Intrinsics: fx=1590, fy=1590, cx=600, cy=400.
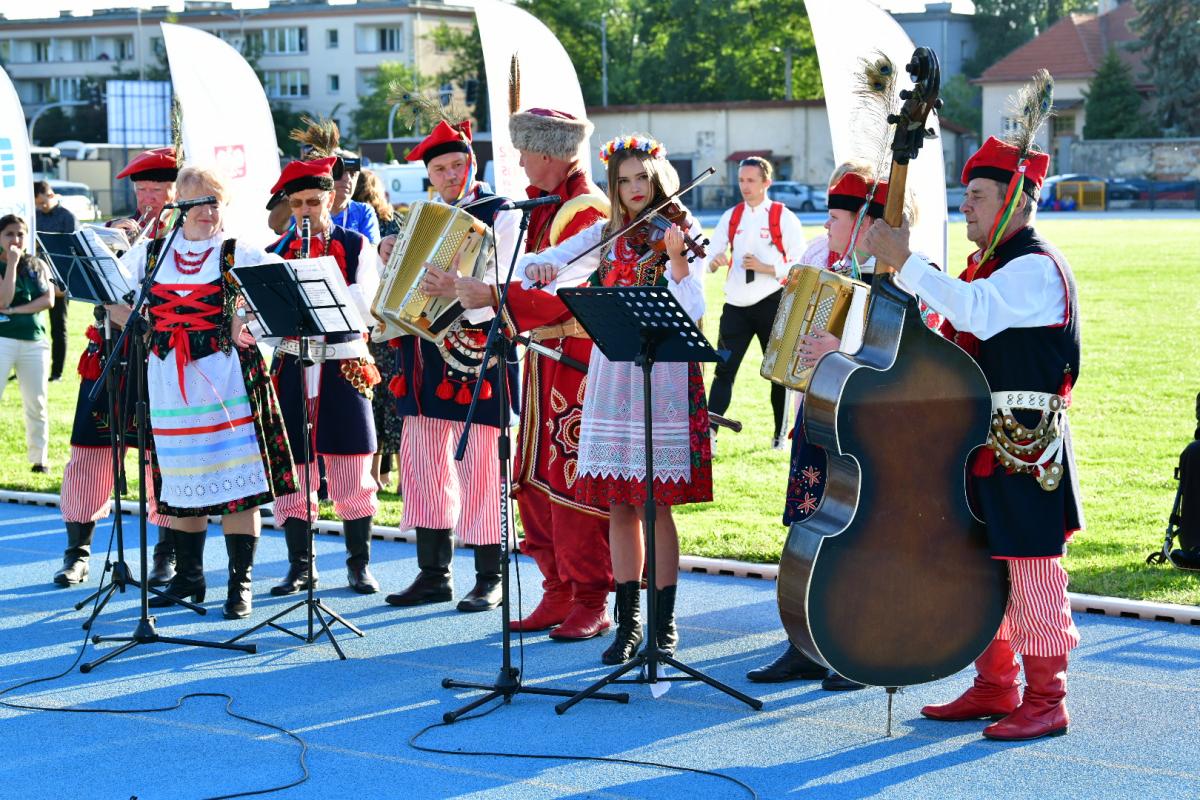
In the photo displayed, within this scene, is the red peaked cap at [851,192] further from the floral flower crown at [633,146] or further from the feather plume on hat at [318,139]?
the feather plume on hat at [318,139]

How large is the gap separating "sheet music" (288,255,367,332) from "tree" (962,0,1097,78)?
82.7 metres

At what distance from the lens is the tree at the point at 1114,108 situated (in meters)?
56.2

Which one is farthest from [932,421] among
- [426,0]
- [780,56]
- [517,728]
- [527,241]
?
[426,0]

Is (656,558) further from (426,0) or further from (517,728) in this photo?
(426,0)

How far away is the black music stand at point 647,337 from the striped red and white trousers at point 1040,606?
2.94 ft

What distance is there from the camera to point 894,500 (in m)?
4.42

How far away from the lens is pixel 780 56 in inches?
2559

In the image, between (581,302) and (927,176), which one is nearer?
(581,302)

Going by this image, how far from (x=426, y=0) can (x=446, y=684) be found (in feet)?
255

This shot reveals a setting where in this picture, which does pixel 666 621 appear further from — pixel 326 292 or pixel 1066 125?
pixel 1066 125

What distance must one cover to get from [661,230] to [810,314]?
2.11 feet

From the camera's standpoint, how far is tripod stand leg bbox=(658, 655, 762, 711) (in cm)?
506

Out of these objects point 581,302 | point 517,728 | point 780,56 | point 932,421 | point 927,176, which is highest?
point 780,56

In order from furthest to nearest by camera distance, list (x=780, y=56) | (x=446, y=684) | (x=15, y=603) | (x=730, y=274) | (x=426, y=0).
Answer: (x=426, y=0), (x=780, y=56), (x=730, y=274), (x=15, y=603), (x=446, y=684)
